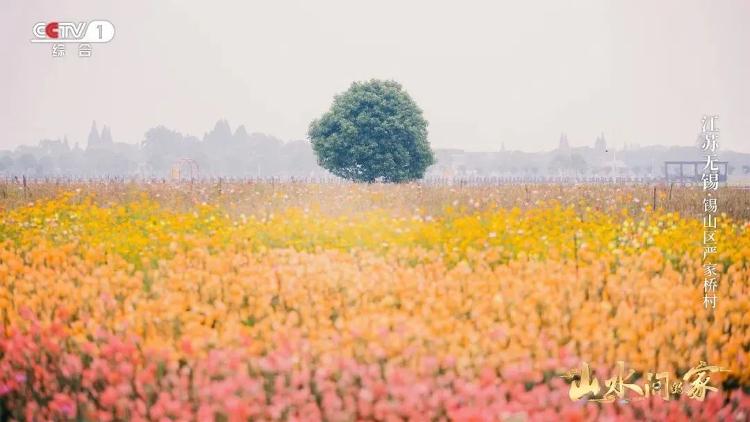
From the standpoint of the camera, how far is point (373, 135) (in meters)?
29.2

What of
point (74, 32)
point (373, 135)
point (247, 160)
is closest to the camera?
point (74, 32)

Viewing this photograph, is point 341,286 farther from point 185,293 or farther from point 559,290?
point 559,290

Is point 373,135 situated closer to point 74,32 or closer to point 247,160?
point 74,32

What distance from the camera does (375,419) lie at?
3330 mm

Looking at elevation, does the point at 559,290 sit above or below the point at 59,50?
below

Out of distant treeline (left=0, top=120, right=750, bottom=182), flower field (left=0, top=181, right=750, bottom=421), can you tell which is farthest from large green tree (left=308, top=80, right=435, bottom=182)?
flower field (left=0, top=181, right=750, bottom=421)

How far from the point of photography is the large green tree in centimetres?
2875

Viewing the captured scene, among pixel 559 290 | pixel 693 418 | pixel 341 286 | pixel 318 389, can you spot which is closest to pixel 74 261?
pixel 341 286

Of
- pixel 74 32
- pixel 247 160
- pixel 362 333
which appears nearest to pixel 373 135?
pixel 74 32

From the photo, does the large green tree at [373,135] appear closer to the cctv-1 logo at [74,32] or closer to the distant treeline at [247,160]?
the distant treeline at [247,160]

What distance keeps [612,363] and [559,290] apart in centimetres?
138

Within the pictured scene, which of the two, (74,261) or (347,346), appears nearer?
(347,346)

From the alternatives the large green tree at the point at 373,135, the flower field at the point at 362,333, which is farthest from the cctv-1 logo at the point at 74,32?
the large green tree at the point at 373,135

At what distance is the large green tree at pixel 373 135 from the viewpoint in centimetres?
→ 2875
